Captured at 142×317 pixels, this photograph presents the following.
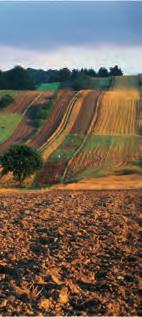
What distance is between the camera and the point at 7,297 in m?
10.5

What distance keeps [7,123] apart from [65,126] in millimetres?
8073

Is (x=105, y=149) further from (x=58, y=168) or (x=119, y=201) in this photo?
(x=119, y=201)

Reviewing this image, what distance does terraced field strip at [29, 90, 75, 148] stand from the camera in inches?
2534

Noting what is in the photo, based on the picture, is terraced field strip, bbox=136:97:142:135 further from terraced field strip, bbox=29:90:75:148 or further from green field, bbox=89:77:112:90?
green field, bbox=89:77:112:90

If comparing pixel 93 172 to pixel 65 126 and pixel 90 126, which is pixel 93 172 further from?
pixel 65 126

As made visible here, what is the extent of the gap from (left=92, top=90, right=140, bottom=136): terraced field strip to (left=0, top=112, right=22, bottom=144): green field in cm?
1072

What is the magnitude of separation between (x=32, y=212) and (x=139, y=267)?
6.84 m

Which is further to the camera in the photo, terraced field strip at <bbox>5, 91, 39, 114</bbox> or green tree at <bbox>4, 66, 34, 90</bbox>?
green tree at <bbox>4, 66, 34, 90</bbox>

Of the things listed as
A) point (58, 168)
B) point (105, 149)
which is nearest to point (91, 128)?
point (105, 149)

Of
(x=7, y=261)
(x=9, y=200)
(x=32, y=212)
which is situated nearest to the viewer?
(x=7, y=261)

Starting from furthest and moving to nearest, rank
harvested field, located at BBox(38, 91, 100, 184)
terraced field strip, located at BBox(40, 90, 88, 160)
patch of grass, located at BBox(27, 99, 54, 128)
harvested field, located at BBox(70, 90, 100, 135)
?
1. patch of grass, located at BBox(27, 99, 54, 128)
2. harvested field, located at BBox(70, 90, 100, 135)
3. terraced field strip, located at BBox(40, 90, 88, 160)
4. harvested field, located at BBox(38, 91, 100, 184)

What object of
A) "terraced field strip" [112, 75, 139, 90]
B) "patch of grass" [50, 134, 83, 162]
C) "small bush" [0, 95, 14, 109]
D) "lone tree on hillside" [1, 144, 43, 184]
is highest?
"terraced field strip" [112, 75, 139, 90]

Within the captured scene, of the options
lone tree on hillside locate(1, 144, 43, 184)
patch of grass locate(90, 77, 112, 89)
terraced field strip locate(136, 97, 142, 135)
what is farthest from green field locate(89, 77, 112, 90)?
lone tree on hillside locate(1, 144, 43, 184)

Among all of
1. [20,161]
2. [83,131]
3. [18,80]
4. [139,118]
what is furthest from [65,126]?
[18,80]
